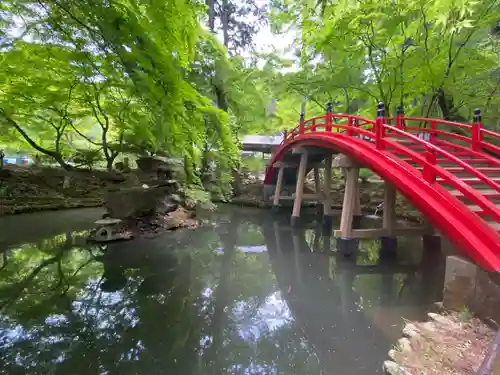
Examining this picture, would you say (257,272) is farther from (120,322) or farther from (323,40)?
(323,40)

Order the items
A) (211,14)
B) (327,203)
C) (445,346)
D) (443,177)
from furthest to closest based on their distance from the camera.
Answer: (211,14)
(327,203)
(443,177)
(445,346)

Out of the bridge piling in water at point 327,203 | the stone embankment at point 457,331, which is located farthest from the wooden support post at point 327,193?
the stone embankment at point 457,331

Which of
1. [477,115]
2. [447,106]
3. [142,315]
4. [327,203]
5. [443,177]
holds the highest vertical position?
[447,106]

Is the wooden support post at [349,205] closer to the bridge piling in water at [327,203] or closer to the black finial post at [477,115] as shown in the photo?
the black finial post at [477,115]

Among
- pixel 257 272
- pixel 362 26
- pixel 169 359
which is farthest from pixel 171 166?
pixel 169 359

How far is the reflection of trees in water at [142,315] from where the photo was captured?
3439 mm

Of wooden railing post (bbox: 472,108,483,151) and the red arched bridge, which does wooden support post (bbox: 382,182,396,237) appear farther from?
wooden railing post (bbox: 472,108,483,151)

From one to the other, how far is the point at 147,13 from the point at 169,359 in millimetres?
3286

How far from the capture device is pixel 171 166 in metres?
11.2

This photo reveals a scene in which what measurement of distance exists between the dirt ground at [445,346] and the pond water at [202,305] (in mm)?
375

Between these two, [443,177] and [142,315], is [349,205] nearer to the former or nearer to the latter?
[443,177]

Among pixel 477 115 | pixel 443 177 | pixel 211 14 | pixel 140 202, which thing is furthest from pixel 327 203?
pixel 211 14

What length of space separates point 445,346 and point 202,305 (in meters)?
3.14

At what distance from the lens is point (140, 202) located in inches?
372
